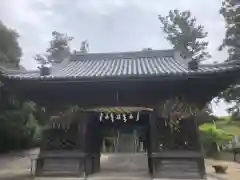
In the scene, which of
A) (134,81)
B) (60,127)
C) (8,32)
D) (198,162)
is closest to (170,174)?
(198,162)

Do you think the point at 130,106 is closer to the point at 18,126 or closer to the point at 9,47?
the point at 18,126

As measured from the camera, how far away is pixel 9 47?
24625 millimetres

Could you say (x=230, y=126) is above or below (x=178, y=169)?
above

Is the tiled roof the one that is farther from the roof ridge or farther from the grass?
the grass

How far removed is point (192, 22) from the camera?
1379 inches

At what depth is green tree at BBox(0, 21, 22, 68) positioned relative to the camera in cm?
2397

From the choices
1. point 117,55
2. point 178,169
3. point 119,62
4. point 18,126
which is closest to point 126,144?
point 18,126

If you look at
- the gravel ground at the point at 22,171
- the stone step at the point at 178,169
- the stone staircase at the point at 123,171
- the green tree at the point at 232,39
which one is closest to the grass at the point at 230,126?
the green tree at the point at 232,39

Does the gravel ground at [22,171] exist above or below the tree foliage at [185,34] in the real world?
below

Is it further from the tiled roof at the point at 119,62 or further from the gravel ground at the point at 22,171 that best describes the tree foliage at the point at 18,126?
the tiled roof at the point at 119,62

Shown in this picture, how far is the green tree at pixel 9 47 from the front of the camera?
2397 cm

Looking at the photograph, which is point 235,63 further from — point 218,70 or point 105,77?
point 105,77

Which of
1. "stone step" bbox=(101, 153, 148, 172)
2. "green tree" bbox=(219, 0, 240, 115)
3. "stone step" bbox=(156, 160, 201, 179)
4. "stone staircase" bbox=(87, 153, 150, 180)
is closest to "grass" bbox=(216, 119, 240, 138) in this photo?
"green tree" bbox=(219, 0, 240, 115)

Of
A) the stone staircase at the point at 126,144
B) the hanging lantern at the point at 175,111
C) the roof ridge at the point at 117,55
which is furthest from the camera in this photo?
the stone staircase at the point at 126,144
